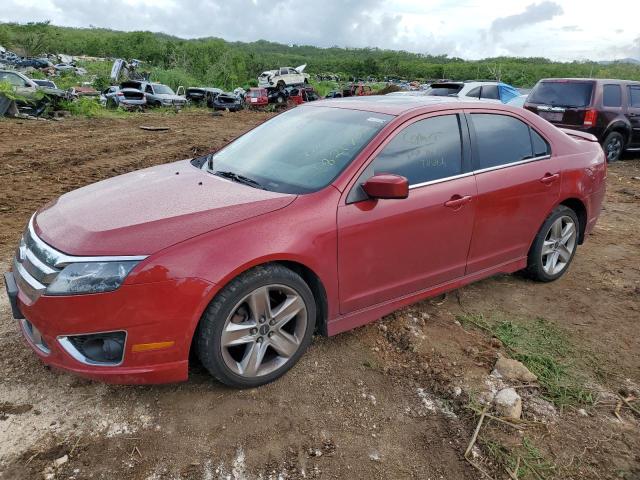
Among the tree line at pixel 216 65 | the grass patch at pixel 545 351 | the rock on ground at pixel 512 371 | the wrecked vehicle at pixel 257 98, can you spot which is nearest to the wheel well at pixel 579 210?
the grass patch at pixel 545 351

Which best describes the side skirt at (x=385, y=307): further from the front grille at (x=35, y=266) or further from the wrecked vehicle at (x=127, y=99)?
the wrecked vehicle at (x=127, y=99)

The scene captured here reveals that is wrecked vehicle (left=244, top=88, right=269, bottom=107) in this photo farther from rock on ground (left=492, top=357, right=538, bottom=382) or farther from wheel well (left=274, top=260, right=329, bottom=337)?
rock on ground (left=492, top=357, right=538, bottom=382)

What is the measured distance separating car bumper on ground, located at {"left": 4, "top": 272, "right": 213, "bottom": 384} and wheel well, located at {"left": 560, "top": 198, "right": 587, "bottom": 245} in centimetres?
335

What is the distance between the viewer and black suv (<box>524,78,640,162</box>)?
9703 mm

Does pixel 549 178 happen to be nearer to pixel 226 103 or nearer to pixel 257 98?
pixel 226 103

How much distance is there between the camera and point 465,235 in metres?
3.57

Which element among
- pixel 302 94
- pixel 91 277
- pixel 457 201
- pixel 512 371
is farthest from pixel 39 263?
pixel 302 94

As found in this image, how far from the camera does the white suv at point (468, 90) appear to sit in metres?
12.6

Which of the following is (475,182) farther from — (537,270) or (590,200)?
(590,200)

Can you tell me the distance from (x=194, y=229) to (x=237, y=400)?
0.98 m

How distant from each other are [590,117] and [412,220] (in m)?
8.12

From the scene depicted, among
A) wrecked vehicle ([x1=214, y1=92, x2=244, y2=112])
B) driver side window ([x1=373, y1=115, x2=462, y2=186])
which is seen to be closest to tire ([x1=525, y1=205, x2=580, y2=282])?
driver side window ([x1=373, y1=115, x2=462, y2=186])

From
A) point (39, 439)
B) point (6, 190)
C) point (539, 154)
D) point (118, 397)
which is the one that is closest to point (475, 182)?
point (539, 154)

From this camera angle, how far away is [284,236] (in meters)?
2.73
